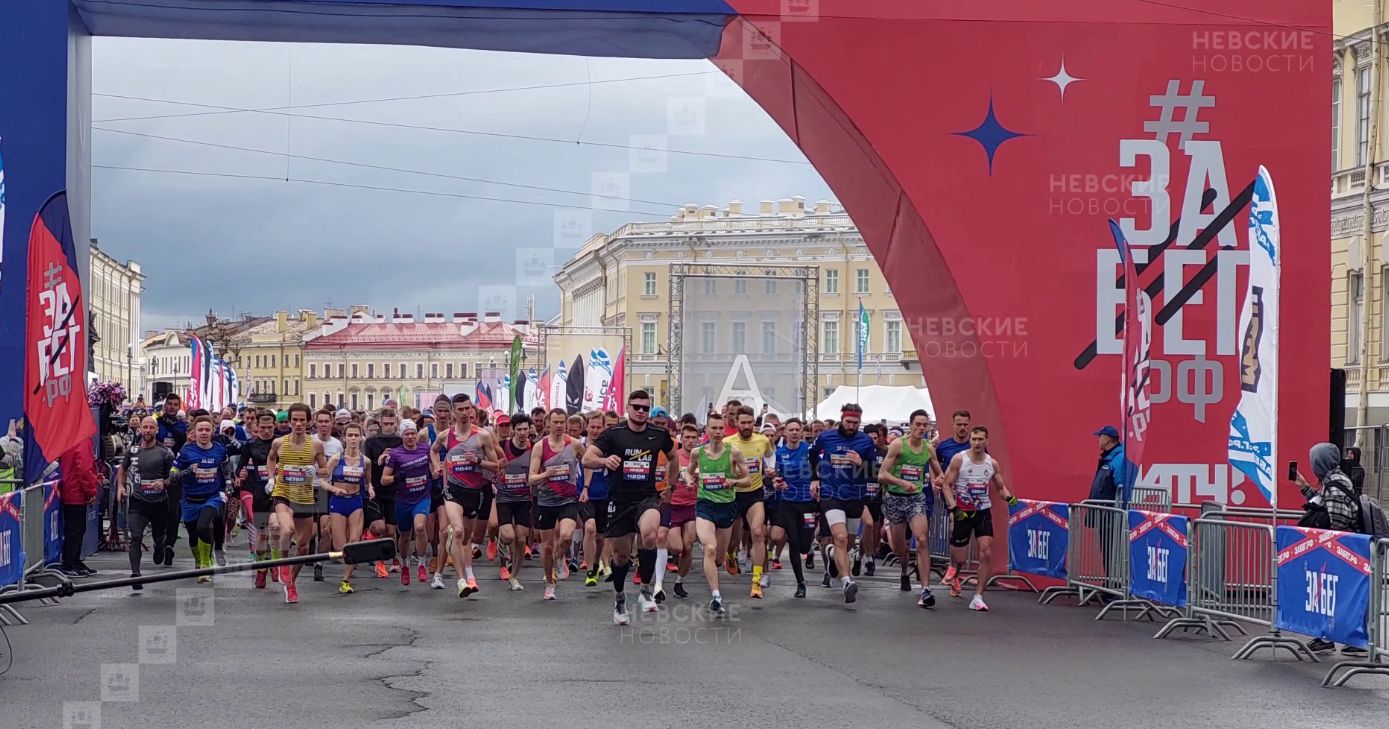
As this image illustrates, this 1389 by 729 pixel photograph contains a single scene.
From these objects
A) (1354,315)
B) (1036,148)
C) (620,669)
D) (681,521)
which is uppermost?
(1036,148)

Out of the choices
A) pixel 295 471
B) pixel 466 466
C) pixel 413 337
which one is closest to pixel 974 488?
pixel 466 466

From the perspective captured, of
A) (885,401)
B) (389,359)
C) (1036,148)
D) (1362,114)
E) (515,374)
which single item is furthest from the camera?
(389,359)

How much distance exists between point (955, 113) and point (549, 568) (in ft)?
20.9

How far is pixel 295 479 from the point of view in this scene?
16.9m

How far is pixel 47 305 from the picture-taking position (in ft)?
43.8

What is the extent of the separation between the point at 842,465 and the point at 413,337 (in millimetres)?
146335

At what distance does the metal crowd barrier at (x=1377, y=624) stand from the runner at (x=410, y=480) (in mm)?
9437

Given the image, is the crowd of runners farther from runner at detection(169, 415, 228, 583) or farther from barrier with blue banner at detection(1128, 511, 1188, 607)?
barrier with blue banner at detection(1128, 511, 1188, 607)

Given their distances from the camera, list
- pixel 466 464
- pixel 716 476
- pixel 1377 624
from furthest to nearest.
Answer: pixel 466 464, pixel 716 476, pixel 1377 624

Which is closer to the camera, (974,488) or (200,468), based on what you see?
(974,488)

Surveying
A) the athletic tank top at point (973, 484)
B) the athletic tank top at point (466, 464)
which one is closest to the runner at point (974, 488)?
the athletic tank top at point (973, 484)

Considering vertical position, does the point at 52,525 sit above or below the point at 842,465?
below

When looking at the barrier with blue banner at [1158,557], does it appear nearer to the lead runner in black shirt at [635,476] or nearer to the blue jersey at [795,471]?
the blue jersey at [795,471]

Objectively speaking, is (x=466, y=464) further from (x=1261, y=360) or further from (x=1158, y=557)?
(x=1261, y=360)
